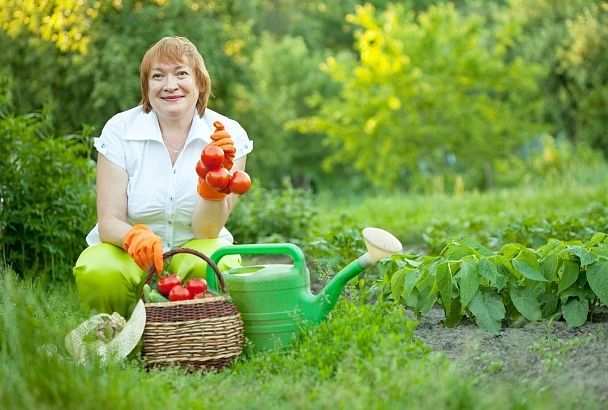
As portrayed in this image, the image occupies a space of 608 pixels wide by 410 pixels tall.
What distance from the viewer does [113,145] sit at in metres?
3.62

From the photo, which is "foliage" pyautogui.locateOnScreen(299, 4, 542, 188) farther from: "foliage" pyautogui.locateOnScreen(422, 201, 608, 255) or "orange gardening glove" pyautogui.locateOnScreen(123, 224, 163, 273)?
"orange gardening glove" pyautogui.locateOnScreen(123, 224, 163, 273)

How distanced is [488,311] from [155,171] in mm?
1442

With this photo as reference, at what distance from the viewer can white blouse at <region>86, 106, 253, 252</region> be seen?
3.62 m

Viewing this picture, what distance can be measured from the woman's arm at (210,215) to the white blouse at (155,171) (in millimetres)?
74

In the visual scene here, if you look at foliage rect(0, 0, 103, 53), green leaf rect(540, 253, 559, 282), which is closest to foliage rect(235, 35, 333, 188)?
foliage rect(0, 0, 103, 53)

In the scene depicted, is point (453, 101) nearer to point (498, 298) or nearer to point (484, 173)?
point (484, 173)

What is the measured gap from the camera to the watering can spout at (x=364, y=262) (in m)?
3.03

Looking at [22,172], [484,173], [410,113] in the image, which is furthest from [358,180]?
[22,172]

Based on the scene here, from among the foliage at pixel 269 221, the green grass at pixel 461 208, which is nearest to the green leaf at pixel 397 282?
the foliage at pixel 269 221

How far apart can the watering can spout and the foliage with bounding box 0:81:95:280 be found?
195 centimetres

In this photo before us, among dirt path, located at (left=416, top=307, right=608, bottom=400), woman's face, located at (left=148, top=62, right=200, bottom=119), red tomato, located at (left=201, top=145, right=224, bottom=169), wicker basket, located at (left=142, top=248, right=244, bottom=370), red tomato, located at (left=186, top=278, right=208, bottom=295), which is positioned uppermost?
woman's face, located at (left=148, top=62, right=200, bottom=119)

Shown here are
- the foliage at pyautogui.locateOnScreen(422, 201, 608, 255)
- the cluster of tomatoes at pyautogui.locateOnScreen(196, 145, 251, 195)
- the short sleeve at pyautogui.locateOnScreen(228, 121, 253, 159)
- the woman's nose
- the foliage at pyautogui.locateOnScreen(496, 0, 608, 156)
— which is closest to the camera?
the cluster of tomatoes at pyautogui.locateOnScreen(196, 145, 251, 195)

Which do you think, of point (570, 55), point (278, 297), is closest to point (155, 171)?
point (278, 297)

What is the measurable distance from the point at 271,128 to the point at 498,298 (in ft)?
47.1
